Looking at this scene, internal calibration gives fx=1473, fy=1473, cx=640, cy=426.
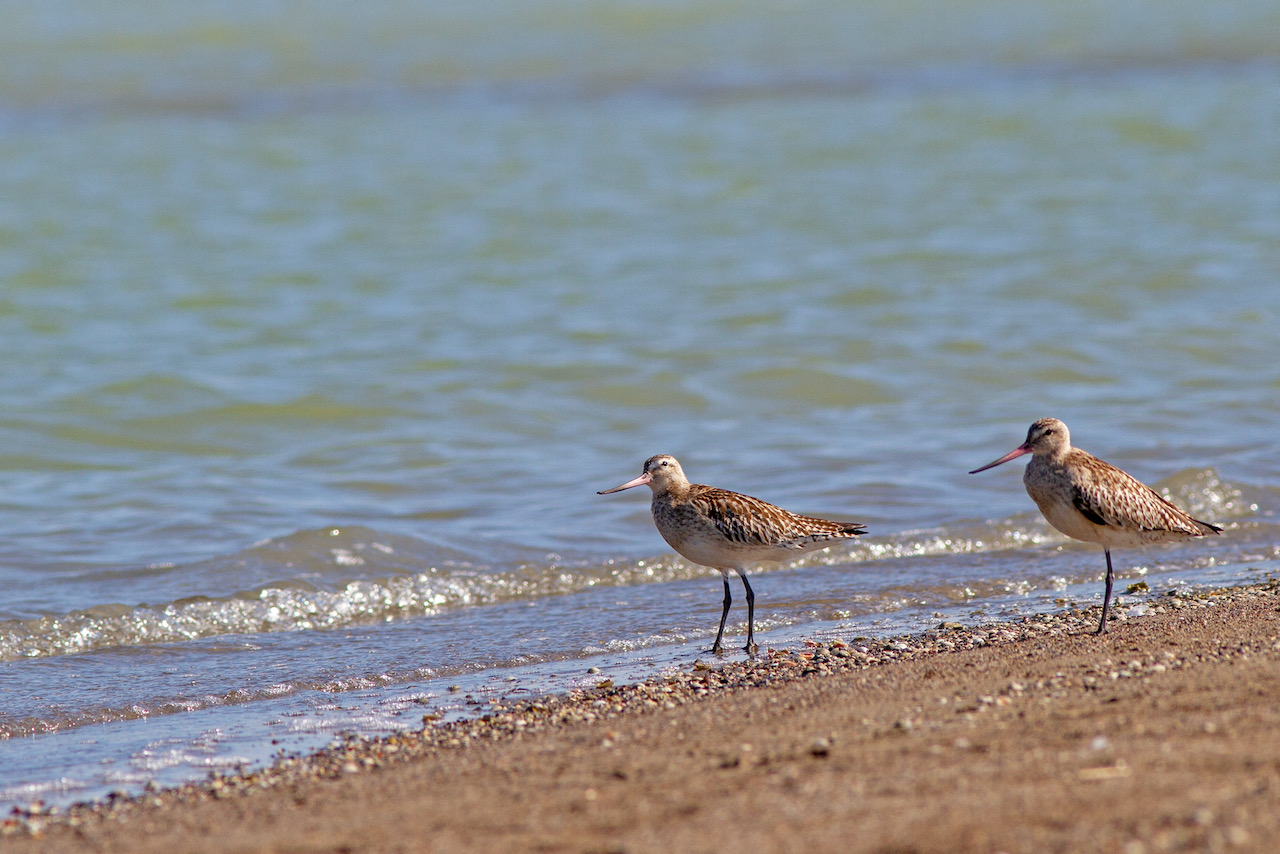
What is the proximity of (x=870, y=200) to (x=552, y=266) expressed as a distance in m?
5.26

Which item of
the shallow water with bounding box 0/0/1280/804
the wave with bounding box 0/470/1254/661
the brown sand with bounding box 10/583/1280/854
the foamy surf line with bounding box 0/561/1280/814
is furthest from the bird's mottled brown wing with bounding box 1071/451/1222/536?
the wave with bounding box 0/470/1254/661

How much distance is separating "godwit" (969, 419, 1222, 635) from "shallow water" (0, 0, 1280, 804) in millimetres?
755

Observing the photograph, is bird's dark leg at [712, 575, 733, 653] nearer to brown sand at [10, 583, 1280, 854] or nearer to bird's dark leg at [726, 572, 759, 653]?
bird's dark leg at [726, 572, 759, 653]

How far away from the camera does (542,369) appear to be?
13.4 m

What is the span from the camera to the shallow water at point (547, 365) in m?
7.97

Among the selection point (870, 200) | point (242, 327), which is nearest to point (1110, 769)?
point (242, 327)

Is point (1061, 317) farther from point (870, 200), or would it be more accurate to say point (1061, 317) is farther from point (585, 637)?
point (585, 637)

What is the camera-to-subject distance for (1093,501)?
7.36m

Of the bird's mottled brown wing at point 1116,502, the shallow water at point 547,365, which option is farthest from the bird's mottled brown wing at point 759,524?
the bird's mottled brown wing at point 1116,502

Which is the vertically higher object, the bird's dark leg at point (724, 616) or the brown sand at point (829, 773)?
the brown sand at point (829, 773)

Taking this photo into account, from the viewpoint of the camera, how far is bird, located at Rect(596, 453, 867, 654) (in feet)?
25.1

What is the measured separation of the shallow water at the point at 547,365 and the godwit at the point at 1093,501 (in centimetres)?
75

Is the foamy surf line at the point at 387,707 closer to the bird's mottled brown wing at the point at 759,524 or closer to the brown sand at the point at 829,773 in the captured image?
the brown sand at the point at 829,773

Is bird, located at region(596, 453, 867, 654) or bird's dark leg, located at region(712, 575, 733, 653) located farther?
bird, located at region(596, 453, 867, 654)
